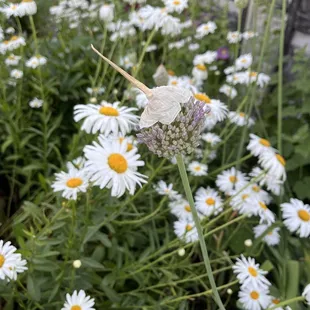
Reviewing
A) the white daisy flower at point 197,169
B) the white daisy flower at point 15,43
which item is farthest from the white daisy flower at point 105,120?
the white daisy flower at point 15,43

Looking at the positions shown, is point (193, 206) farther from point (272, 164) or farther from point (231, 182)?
point (231, 182)

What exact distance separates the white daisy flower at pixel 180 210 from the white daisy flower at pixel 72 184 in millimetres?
331

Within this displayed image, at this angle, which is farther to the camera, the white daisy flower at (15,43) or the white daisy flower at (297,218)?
the white daisy flower at (15,43)

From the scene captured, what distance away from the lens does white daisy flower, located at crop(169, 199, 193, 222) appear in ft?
4.02

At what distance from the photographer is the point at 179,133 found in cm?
57

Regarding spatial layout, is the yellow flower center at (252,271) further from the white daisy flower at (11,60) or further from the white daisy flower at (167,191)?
the white daisy flower at (11,60)

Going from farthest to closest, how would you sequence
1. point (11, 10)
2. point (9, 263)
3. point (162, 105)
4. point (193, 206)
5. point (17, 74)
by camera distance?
point (17, 74) → point (11, 10) → point (9, 263) → point (193, 206) → point (162, 105)

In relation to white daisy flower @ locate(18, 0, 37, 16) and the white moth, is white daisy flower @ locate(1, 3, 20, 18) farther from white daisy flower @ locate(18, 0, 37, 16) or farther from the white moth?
the white moth

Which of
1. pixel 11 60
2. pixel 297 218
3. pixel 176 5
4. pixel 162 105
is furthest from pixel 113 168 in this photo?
pixel 11 60

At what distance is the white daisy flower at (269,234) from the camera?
127 centimetres

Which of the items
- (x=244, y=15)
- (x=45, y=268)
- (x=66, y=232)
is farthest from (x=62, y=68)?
(x=244, y=15)

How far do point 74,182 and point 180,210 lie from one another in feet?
1.24

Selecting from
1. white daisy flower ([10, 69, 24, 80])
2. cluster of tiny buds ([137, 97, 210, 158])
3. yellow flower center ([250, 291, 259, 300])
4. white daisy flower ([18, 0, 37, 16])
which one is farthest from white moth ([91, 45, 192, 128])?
white daisy flower ([10, 69, 24, 80])

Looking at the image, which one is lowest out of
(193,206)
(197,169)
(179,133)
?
(197,169)
